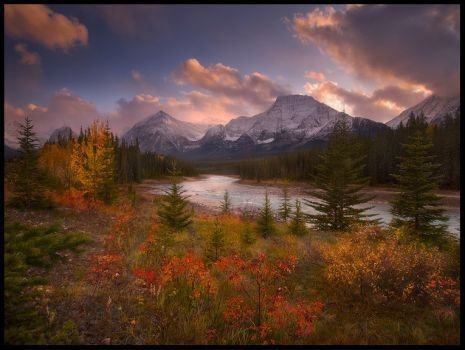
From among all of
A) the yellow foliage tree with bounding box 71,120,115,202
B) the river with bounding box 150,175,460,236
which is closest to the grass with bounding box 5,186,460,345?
the river with bounding box 150,175,460,236

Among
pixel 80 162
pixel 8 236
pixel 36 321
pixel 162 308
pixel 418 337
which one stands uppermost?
pixel 80 162

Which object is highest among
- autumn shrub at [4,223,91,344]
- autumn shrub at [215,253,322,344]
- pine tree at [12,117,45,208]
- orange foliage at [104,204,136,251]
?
pine tree at [12,117,45,208]

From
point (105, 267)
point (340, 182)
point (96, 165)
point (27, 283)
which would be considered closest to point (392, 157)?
point (340, 182)

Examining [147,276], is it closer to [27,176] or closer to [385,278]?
[385,278]

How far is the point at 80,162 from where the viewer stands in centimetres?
2612

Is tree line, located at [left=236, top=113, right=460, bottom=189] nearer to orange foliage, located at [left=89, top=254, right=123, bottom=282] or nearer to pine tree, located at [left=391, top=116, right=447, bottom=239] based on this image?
pine tree, located at [left=391, top=116, right=447, bottom=239]

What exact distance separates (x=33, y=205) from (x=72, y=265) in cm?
1270

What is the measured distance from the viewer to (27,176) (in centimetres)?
1858

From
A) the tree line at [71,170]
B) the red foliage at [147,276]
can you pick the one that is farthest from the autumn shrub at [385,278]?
the tree line at [71,170]

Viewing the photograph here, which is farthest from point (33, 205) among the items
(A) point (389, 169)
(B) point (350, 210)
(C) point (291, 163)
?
(C) point (291, 163)

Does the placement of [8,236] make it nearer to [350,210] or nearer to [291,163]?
[350,210]

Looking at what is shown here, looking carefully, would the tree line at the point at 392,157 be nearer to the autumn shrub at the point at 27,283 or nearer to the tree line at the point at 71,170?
the tree line at the point at 71,170

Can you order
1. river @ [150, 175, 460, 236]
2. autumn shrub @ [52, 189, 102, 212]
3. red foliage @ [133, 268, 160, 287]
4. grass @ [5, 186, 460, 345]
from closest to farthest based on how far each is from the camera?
grass @ [5, 186, 460, 345], red foliage @ [133, 268, 160, 287], autumn shrub @ [52, 189, 102, 212], river @ [150, 175, 460, 236]

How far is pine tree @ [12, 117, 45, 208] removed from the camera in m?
18.2
